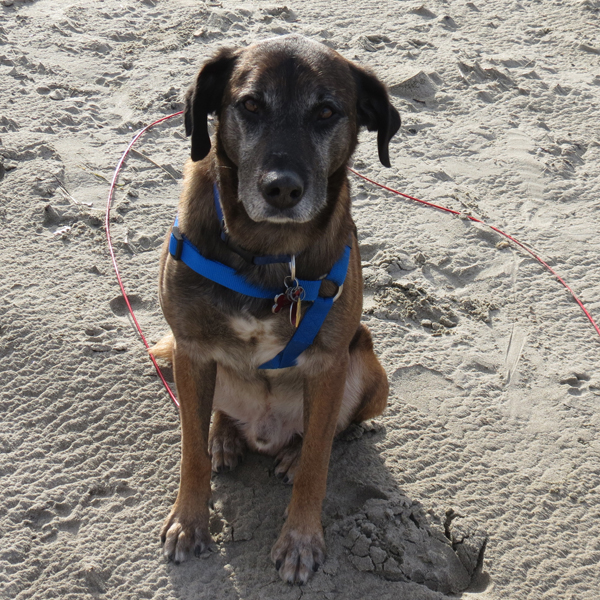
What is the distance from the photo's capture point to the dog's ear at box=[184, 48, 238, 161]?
8.55 ft

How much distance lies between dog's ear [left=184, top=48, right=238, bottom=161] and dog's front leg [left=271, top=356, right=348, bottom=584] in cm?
98

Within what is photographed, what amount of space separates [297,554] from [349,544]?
23cm

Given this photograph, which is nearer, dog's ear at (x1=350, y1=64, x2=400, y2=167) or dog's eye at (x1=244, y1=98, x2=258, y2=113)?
dog's eye at (x1=244, y1=98, x2=258, y2=113)

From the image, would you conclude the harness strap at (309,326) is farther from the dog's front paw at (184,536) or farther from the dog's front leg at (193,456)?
the dog's front paw at (184,536)

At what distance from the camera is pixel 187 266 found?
8.58ft

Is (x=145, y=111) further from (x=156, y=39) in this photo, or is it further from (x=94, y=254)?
(x=94, y=254)

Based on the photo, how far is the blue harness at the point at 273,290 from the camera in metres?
2.55

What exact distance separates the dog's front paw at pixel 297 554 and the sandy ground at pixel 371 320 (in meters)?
0.05

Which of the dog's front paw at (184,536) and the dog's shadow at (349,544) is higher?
the dog's front paw at (184,536)

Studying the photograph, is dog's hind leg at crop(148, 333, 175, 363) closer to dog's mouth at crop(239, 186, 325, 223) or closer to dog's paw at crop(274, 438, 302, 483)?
dog's paw at crop(274, 438, 302, 483)

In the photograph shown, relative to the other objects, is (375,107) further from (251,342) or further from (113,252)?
(113,252)

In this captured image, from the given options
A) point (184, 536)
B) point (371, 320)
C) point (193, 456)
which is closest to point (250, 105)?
point (193, 456)

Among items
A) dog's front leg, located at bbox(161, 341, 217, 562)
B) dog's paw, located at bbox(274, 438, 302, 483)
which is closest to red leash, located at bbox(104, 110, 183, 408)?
dog's front leg, located at bbox(161, 341, 217, 562)

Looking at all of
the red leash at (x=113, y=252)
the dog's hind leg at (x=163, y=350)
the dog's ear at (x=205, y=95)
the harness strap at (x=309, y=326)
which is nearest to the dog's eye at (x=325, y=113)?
the dog's ear at (x=205, y=95)
